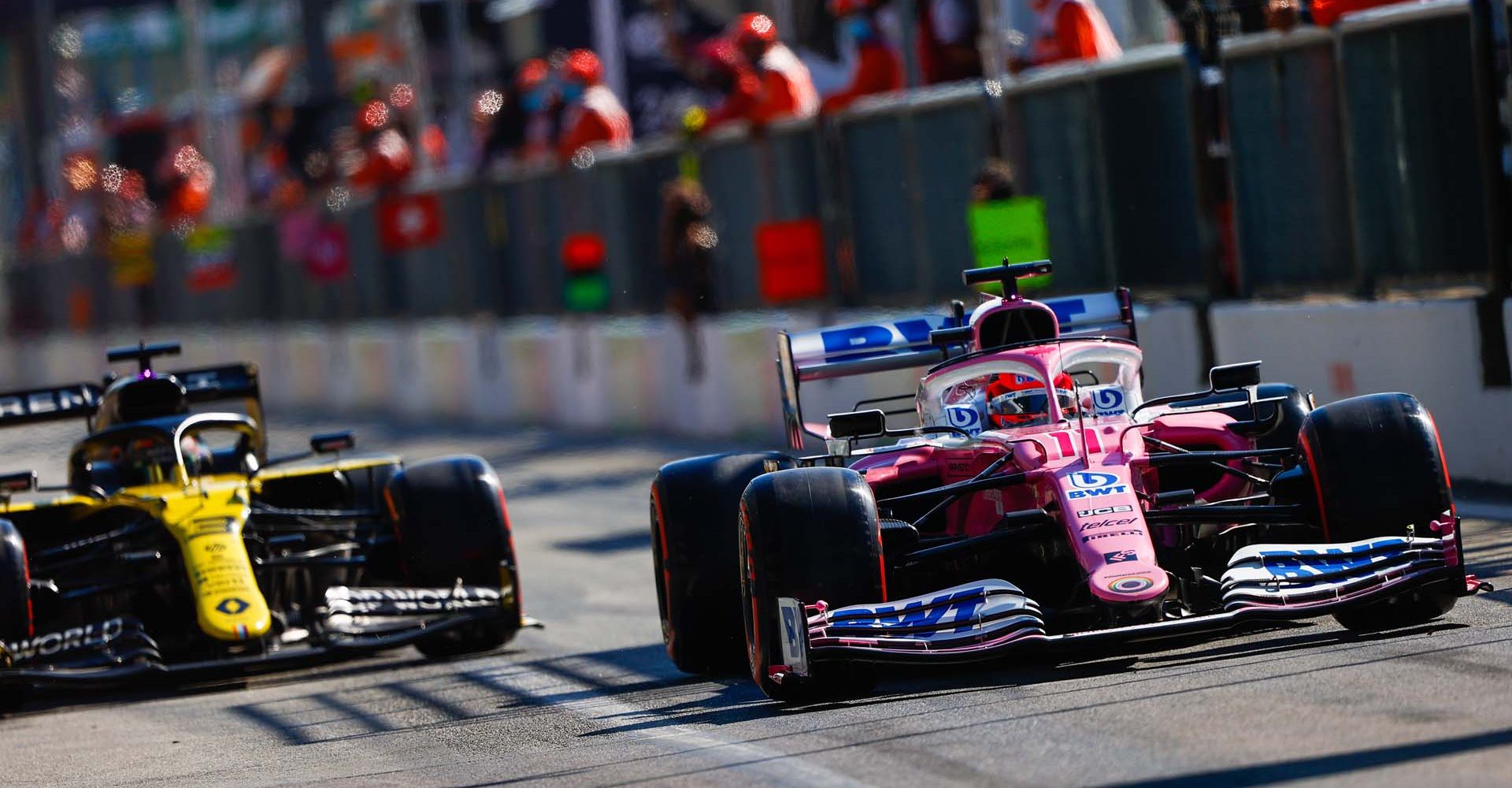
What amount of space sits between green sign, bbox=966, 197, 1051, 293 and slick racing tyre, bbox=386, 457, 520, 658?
16.9 ft

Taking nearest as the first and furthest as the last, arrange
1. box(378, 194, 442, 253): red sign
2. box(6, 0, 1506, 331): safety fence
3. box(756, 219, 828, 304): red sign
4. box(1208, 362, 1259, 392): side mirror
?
box(1208, 362, 1259, 392): side mirror
box(6, 0, 1506, 331): safety fence
box(756, 219, 828, 304): red sign
box(378, 194, 442, 253): red sign

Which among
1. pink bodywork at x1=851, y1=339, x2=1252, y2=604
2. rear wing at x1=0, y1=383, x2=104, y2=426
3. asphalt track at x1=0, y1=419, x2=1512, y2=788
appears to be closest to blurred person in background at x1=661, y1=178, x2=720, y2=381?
rear wing at x1=0, y1=383, x2=104, y2=426

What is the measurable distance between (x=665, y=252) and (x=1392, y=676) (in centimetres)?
1335

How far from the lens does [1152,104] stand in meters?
14.4

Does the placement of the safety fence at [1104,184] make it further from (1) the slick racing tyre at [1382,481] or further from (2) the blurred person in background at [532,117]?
(1) the slick racing tyre at [1382,481]

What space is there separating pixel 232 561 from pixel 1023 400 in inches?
143

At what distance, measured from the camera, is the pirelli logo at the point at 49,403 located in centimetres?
1177

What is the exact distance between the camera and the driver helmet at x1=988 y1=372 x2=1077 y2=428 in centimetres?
856

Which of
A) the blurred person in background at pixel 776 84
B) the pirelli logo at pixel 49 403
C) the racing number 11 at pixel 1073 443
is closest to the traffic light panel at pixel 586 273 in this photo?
the blurred person in background at pixel 776 84

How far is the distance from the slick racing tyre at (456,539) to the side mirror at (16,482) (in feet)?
5.52

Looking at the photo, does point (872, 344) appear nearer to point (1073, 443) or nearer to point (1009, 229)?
point (1073, 443)

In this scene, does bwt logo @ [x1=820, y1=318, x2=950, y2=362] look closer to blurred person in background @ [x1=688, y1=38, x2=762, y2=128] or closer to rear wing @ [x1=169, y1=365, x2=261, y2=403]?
rear wing @ [x1=169, y1=365, x2=261, y2=403]

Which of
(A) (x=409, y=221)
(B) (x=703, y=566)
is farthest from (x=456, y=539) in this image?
(A) (x=409, y=221)

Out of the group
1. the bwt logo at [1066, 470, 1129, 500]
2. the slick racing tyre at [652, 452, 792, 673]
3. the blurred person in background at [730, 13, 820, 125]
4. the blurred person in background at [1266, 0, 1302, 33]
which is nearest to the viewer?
the bwt logo at [1066, 470, 1129, 500]
